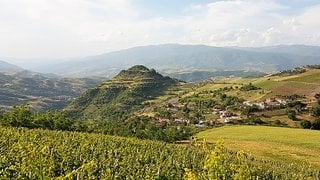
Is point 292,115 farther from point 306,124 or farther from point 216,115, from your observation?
point 216,115

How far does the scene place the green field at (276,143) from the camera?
64750 millimetres

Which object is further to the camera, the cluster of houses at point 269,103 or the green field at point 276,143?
the cluster of houses at point 269,103

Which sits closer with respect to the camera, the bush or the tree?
the bush

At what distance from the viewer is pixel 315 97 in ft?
486

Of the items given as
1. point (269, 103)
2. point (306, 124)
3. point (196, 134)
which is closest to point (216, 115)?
point (269, 103)

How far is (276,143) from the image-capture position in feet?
258

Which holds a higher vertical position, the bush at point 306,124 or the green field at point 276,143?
the green field at point 276,143

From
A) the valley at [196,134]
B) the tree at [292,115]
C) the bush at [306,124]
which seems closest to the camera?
the valley at [196,134]

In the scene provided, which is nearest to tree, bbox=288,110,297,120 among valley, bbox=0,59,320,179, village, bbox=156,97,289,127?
valley, bbox=0,59,320,179

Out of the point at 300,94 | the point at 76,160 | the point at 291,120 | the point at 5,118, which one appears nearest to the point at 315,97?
the point at 300,94

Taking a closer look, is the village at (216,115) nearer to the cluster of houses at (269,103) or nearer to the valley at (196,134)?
the cluster of houses at (269,103)

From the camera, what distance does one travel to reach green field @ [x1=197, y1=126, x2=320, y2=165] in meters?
64.8

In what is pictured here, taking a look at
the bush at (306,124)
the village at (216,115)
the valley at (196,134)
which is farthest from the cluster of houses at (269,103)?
the bush at (306,124)

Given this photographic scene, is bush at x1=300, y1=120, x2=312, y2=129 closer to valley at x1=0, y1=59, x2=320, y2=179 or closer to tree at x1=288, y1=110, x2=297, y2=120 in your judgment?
valley at x1=0, y1=59, x2=320, y2=179
